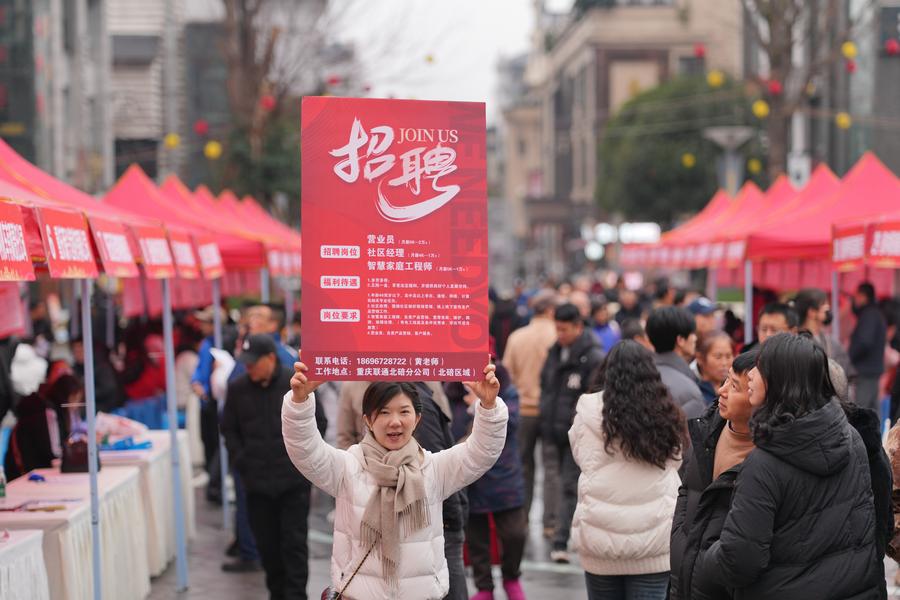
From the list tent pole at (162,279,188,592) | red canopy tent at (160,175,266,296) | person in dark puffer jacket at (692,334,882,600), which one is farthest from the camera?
red canopy tent at (160,175,266,296)

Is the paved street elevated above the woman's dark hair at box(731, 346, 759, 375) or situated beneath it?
situated beneath

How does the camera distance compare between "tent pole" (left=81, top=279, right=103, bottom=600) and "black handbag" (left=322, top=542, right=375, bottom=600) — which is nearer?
"black handbag" (left=322, top=542, right=375, bottom=600)

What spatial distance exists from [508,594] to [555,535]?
1.81 metres

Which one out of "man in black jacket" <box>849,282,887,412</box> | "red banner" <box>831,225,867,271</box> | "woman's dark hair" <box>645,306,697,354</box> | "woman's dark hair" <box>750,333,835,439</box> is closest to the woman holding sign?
"woman's dark hair" <box>750,333,835,439</box>

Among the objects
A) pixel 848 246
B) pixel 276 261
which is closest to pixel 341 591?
pixel 848 246

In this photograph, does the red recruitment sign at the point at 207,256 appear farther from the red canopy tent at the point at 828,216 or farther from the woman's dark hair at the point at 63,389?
the red canopy tent at the point at 828,216

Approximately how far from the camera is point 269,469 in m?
8.15

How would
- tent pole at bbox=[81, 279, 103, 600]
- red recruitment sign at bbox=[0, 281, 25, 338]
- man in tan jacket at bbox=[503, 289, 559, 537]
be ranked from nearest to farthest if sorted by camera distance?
tent pole at bbox=[81, 279, 103, 600] < red recruitment sign at bbox=[0, 281, 25, 338] < man in tan jacket at bbox=[503, 289, 559, 537]

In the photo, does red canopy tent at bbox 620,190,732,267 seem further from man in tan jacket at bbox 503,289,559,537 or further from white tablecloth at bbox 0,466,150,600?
white tablecloth at bbox 0,466,150,600

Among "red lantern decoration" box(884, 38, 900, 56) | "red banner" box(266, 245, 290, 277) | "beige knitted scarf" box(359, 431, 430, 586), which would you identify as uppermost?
"red lantern decoration" box(884, 38, 900, 56)

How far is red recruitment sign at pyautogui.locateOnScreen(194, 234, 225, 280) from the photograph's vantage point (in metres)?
11.0

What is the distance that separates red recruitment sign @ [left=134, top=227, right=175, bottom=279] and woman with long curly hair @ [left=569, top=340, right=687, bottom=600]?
364 centimetres

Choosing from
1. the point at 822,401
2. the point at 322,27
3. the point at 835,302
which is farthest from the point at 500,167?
the point at 822,401

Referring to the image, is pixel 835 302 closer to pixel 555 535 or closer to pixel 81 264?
pixel 555 535
